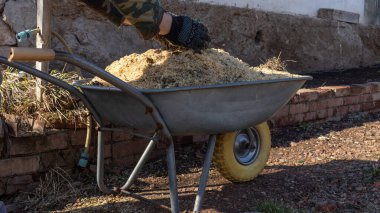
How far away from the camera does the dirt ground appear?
2.97 meters

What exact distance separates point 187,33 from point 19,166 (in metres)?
1.33

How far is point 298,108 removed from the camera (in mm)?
4824

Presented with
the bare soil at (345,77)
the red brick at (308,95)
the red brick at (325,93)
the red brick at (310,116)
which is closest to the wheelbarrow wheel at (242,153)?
the red brick at (308,95)

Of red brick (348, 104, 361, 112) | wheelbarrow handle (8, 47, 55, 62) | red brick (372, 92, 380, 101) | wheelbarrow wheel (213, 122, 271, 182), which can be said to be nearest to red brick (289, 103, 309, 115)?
red brick (348, 104, 361, 112)

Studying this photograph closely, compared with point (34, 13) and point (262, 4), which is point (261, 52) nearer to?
point (262, 4)

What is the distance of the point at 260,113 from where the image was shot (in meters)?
2.79

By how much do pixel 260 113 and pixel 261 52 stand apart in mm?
3513

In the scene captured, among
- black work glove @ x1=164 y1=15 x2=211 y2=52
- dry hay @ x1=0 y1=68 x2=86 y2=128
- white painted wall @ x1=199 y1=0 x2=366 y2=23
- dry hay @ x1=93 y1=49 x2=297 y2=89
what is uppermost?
white painted wall @ x1=199 y1=0 x2=366 y2=23

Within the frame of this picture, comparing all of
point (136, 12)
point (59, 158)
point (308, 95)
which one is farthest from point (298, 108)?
point (136, 12)

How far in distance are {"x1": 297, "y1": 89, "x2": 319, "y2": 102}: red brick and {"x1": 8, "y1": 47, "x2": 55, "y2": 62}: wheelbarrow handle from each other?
3.22 m

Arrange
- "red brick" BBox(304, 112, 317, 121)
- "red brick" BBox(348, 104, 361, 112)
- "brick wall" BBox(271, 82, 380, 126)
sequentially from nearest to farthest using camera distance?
"brick wall" BBox(271, 82, 380, 126) < "red brick" BBox(304, 112, 317, 121) < "red brick" BBox(348, 104, 361, 112)

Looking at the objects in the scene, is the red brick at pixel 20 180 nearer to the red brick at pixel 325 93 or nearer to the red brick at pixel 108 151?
the red brick at pixel 108 151

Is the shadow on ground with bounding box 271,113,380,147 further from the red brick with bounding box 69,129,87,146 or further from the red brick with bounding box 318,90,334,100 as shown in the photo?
the red brick with bounding box 69,129,87,146

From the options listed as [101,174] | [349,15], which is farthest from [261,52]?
[101,174]
